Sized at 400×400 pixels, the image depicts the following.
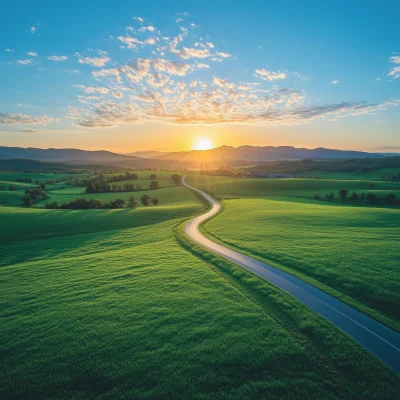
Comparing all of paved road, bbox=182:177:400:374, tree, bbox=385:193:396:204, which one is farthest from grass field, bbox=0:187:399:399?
tree, bbox=385:193:396:204

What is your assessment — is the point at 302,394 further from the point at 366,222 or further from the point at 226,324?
the point at 366,222

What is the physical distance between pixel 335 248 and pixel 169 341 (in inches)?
950

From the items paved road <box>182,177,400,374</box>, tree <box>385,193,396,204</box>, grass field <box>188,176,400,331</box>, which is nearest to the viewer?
paved road <box>182,177,400,374</box>

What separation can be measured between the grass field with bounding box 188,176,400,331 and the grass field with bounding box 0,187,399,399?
553 cm

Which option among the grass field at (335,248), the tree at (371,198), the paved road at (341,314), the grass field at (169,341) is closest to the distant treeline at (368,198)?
the tree at (371,198)

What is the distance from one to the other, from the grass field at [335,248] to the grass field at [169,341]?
553 cm

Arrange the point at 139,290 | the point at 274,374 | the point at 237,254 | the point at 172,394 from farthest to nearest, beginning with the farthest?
the point at 237,254 → the point at 139,290 → the point at 274,374 → the point at 172,394

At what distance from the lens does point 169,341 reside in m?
14.6

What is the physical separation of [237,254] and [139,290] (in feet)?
46.1

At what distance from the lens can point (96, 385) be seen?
39.2 ft

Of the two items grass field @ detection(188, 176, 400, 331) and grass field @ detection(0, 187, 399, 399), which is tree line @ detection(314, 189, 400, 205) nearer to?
grass field @ detection(188, 176, 400, 331)

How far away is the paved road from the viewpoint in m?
14.5

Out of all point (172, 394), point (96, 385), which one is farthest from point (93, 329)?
point (172, 394)

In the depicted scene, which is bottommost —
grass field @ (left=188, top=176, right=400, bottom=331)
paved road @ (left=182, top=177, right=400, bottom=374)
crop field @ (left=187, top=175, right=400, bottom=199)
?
paved road @ (left=182, top=177, right=400, bottom=374)
